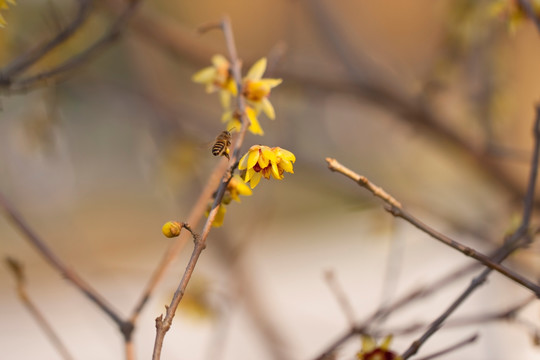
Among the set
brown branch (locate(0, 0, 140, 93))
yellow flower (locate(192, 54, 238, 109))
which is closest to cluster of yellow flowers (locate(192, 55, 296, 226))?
yellow flower (locate(192, 54, 238, 109))

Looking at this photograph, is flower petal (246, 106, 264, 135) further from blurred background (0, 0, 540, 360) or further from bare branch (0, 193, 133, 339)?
bare branch (0, 193, 133, 339)

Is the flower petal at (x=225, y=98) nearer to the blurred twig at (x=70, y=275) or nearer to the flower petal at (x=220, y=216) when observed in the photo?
the flower petal at (x=220, y=216)

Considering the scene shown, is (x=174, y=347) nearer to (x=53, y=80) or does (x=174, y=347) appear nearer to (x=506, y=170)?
(x=506, y=170)

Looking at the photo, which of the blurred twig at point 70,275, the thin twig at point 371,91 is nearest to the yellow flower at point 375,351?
the blurred twig at point 70,275

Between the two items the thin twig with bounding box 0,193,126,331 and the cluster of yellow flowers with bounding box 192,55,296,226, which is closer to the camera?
the cluster of yellow flowers with bounding box 192,55,296,226

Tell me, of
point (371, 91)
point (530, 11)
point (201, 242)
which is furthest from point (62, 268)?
point (371, 91)

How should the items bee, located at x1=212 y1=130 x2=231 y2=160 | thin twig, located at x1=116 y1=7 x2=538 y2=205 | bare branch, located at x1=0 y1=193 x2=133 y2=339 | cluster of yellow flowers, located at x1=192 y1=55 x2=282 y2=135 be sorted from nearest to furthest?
bee, located at x1=212 y1=130 x2=231 y2=160 < cluster of yellow flowers, located at x1=192 y1=55 x2=282 y2=135 < bare branch, located at x1=0 y1=193 x2=133 y2=339 < thin twig, located at x1=116 y1=7 x2=538 y2=205

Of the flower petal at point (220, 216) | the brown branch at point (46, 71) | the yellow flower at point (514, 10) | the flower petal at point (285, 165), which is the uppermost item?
the yellow flower at point (514, 10)
